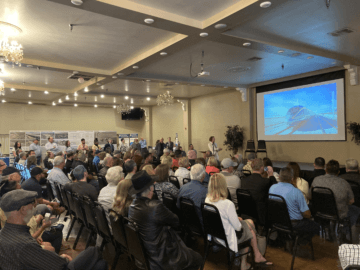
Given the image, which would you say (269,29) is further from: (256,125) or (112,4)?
(256,125)

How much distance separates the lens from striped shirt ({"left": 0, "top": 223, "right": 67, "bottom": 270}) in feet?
5.22

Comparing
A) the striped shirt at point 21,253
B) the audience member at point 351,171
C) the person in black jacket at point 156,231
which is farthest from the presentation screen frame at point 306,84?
the striped shirt at point 21,253

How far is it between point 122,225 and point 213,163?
112 inches

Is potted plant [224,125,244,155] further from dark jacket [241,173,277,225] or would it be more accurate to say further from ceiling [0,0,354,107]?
dark jacket [241,173,277,225]

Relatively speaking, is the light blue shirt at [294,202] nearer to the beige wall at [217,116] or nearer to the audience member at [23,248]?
the audience member at [23,248]

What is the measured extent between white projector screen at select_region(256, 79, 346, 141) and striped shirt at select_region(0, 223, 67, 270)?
9.14 metres

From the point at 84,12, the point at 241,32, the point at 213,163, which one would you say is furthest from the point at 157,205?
the point at 241,32

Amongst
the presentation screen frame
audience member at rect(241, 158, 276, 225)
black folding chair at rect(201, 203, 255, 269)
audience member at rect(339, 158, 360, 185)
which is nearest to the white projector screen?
the presentation screen frame

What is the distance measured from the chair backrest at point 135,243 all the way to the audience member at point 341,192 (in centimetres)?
277

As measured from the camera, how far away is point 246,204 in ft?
11.7

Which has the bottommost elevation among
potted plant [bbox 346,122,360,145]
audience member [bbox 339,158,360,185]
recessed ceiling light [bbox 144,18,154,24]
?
audience member [bbox 339,158,360,185]

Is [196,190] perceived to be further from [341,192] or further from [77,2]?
[77,2]

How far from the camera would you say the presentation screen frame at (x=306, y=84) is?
8.41m

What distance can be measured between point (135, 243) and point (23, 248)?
101 centimetres
